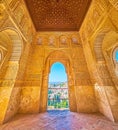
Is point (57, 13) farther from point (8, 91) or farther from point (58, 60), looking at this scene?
point (8, 91)

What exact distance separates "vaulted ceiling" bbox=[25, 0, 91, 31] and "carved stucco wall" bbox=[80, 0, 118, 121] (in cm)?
58

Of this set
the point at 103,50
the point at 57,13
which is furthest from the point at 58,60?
the point at 57,13

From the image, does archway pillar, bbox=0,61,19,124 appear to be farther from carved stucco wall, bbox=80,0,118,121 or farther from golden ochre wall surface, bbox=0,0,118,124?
carved stucco wall, bbox=80,0,118,121

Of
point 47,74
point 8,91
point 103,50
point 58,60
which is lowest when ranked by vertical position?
point 8,91

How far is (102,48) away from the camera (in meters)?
4.92

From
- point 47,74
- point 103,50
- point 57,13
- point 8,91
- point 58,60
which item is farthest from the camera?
point 58,60

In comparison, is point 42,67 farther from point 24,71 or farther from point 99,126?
point 99,126

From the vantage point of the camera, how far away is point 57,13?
214 inches

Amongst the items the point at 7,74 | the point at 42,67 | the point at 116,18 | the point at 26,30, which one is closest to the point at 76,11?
the point at 116,18

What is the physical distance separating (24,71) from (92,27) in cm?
471

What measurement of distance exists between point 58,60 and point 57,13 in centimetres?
304

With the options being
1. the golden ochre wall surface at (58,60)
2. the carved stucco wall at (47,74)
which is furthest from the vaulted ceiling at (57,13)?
the carved stucco wall at (47,74)

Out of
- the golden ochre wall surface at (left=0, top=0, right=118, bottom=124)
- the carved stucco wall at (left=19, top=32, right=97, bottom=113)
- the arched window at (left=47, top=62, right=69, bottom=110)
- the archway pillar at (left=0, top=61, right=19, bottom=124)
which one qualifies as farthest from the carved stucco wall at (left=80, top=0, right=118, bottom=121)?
the archway pillar at (left=0, top=61, right=19, bottom=124)

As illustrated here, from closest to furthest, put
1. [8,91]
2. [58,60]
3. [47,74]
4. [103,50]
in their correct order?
[8,91] → [103,50] → [47,74] → [58,60]
